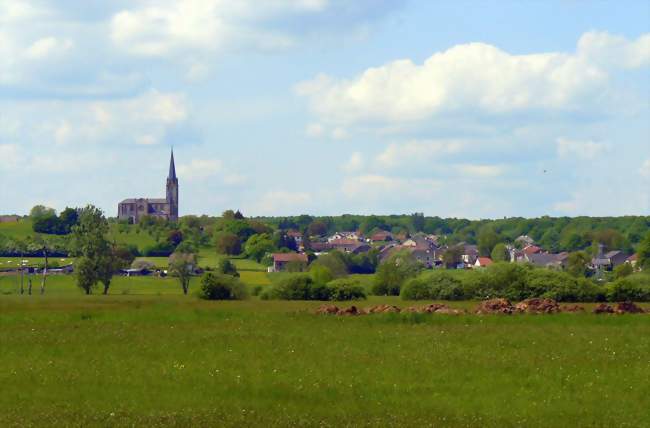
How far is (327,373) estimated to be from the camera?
32.1 metres

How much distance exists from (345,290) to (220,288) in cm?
852

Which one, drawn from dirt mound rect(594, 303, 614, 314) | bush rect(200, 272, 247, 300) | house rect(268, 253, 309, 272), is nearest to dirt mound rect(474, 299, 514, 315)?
dirt mound rect(594, 303, 614, 314)

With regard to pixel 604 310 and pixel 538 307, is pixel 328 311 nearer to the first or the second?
pixel 538 307

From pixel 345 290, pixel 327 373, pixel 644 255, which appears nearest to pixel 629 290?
pixel 345 290

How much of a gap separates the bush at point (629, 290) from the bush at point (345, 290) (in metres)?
16.4

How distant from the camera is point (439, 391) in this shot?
29797 millimetres

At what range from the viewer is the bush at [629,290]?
70.5 meters

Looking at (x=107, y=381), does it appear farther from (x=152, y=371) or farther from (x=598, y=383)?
(x=598, y=383)

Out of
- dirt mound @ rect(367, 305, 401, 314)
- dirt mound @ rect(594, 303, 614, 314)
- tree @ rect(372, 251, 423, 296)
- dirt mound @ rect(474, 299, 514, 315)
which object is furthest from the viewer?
tree @ rect(372, 251, 423, 296)

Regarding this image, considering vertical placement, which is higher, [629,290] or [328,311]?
[629,290]

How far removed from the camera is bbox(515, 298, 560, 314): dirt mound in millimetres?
52156

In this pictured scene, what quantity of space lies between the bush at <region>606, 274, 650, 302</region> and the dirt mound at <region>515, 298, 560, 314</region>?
17.8 metres

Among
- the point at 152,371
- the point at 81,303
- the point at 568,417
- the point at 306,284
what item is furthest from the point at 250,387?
the point at 306,284

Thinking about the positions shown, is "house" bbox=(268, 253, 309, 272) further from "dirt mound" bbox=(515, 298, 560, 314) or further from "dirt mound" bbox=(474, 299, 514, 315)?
"dirt mound" bbox=(515, 298, 560, 314)
